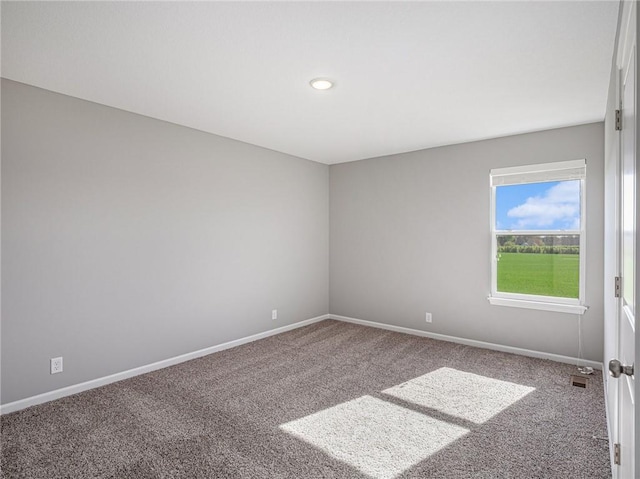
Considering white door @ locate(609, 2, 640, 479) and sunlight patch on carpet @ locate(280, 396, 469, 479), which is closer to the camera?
white door @ locate(609, 2, 640, 479)

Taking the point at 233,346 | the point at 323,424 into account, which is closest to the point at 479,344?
the point at 323,424

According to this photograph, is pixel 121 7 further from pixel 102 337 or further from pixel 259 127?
pixel 102 337

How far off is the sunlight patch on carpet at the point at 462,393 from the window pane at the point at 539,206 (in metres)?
1.76

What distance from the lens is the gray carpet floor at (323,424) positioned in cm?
213

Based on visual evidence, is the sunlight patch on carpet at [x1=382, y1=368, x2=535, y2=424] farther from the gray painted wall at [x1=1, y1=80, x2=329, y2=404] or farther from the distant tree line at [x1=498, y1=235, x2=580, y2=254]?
the gray painted wall at [x1=1, y1=80, x2=329, y2=404]

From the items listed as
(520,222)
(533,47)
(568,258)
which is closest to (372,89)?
(533,47)

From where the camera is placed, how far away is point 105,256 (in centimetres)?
323

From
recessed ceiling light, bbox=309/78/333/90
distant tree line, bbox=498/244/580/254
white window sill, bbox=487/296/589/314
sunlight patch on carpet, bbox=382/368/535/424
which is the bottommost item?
sunlight patch on carpet, bbox=382/368/535/424

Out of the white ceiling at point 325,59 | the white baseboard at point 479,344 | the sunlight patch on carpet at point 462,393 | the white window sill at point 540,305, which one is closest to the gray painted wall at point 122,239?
the white ceiling at point 325,59

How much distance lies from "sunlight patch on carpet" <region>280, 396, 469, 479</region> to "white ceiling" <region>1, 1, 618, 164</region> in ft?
8.00

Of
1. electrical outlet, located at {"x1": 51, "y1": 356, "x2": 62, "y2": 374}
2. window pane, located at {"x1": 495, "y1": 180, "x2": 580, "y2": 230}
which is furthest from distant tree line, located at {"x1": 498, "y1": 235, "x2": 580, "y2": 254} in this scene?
electrical outlet, located at {"x1": 51, "y1": 356, "x2": 62, "y2": 374}

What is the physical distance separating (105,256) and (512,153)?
4.23 metres

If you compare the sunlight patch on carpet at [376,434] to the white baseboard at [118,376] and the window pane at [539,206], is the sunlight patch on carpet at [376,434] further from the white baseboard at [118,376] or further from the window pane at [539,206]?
the window pane at [539,206]

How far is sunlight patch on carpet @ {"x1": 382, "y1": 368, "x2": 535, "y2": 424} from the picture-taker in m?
2.80
